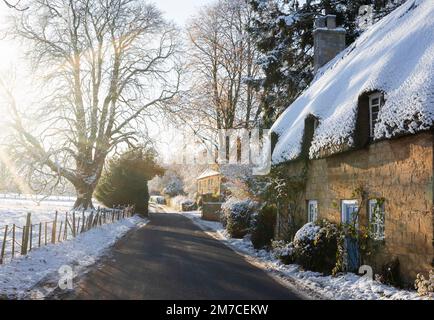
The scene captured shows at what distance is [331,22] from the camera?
23.2m

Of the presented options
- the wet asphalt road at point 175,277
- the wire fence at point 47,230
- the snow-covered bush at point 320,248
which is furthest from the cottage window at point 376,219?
the wire fence at point 47,230

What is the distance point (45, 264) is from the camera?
11.5 meters

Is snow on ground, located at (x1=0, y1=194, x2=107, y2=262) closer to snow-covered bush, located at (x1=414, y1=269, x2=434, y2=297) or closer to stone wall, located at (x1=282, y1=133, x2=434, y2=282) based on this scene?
stone wall, located at (x1=282, y1=133, x2=434, y2=282)

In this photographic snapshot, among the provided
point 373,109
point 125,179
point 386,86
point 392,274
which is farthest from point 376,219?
point 125,179

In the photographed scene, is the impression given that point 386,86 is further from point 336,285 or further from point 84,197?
point 84,197

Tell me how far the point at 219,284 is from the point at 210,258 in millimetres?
4307

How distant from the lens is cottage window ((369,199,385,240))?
10.5 meters

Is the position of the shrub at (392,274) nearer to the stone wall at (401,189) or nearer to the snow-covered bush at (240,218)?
the stone wall at (401,189)

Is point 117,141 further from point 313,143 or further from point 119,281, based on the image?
point 119,281

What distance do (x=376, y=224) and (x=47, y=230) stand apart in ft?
55.6

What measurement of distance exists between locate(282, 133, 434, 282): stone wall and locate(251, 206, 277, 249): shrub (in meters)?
5.20

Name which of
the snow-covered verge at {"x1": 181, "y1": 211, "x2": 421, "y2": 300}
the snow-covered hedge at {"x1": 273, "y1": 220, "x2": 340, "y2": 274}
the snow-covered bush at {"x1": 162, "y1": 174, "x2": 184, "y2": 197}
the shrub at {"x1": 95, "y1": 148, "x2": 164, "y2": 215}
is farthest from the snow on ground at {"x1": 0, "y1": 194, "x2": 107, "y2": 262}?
the snow-covered bush at {"x1": 162, "y1": 174, "x2": 184, "y2": 197}
